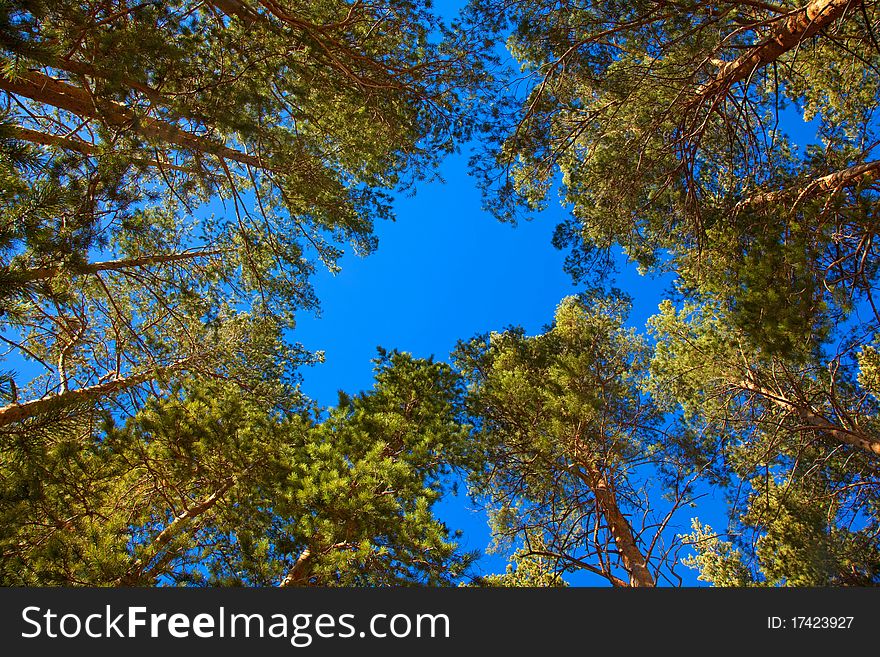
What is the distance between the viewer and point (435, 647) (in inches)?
124

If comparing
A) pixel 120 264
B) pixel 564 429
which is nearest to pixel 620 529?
pixel 564 429

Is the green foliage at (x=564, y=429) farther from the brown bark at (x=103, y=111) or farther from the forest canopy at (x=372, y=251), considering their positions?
the brown bark at (x=103, y=111)

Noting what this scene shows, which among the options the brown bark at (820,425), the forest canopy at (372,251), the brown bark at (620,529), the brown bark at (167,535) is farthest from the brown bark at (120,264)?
the brown bark at (820,425)

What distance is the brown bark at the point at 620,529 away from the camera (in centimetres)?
530

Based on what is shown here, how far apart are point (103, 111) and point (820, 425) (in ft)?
30.1

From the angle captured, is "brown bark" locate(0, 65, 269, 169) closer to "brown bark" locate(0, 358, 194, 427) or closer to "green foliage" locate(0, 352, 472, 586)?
"brown bark" locate(0, 358, 194, 427)

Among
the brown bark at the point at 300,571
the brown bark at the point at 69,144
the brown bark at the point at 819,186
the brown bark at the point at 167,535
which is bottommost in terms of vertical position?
the brown bark at the point at 300,571

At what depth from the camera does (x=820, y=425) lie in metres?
6.40

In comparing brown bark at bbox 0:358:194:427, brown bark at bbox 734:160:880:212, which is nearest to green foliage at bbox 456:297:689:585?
brown bark at bbox 734:160:880:212

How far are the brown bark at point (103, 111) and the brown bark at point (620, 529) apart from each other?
5.83m

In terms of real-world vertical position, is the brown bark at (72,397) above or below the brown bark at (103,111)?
below

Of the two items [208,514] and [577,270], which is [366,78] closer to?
[577,270]

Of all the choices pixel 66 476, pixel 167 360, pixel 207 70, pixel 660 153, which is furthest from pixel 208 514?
pixel 660 153

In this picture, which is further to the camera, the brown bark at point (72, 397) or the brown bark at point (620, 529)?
the brown bark at point (620, 529)
